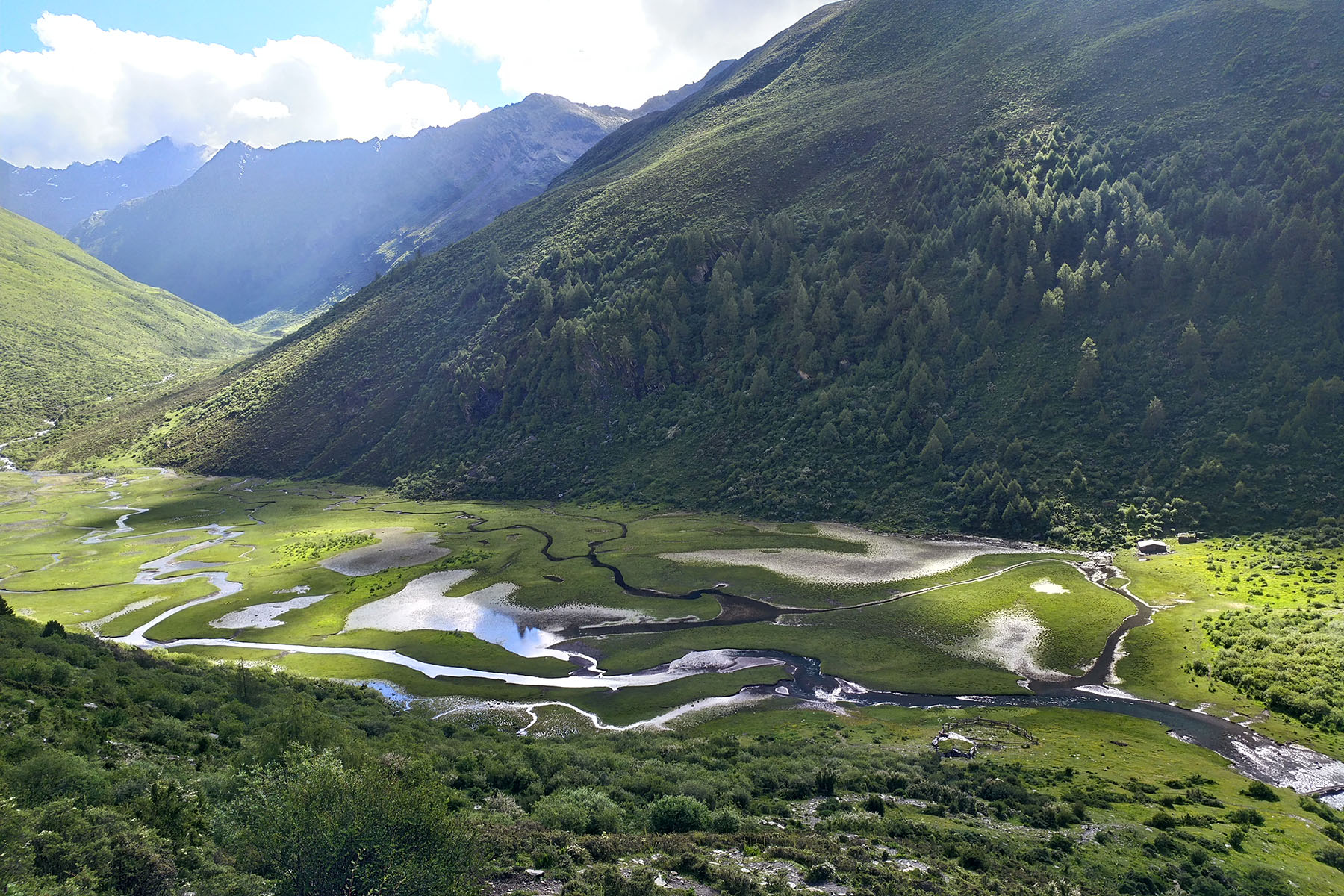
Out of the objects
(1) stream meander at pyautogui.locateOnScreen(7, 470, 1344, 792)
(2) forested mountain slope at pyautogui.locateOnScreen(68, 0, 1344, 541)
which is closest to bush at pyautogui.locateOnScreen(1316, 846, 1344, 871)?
(1) stream meander at pyautogui.locateOnScreen(7, 470, 1344, 792)

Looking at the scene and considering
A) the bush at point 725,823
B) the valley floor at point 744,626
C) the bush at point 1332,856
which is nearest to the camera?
the bush at point 1332,856

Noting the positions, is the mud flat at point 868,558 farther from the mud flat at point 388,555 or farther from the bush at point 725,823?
the bush at point 725,823

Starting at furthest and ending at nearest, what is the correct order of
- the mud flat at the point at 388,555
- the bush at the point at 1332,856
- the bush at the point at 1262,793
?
the mud flat at the point at 388,555, the bush at the point at 1262,793, the bush at the point at 1332,856

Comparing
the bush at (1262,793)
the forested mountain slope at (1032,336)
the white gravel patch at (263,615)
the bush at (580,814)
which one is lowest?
the bush at (1262,793)

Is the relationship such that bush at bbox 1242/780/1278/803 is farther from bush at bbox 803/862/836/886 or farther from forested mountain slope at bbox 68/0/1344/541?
forested mountain slope at bbox 68/0/1344/541

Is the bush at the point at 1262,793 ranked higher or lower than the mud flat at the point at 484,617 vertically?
lower

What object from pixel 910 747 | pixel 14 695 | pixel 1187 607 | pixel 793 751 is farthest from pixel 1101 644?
pixel 14 695

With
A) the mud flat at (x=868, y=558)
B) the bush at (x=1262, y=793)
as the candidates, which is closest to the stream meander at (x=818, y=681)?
the bush at (x=1262, y=793)

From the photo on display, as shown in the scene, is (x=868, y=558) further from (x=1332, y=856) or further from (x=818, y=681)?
(x=1332, y=856)
